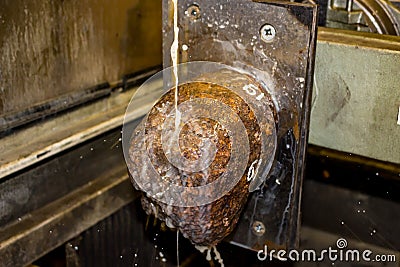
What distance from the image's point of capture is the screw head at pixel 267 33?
76 centimetres

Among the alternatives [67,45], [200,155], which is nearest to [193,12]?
[200,155]

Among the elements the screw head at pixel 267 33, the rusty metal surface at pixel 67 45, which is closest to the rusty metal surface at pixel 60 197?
the rusty metal surface at pixel 67 45

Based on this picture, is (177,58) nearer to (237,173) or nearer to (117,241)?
(237,173)

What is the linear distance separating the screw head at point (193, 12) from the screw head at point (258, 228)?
296 mm

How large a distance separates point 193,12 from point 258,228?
0.31 m

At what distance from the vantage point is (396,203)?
1318 millimetres

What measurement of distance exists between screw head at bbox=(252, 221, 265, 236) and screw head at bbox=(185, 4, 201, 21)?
296mm

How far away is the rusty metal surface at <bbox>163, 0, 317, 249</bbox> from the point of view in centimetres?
75

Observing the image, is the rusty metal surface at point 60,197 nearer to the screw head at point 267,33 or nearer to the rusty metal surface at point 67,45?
the rusty metal surface at point 67,45

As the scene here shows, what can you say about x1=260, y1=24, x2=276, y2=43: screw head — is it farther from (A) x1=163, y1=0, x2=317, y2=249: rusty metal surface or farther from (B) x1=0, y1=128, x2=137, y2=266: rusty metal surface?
(B) x1=0, y1=128, x2=137, y2=266: rusty metal surface

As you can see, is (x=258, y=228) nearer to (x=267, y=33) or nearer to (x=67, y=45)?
Answer: (x=267, y=33)

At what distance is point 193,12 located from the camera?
797mm

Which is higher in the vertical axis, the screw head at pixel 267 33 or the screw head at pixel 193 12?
the screw head at pixel 193 12

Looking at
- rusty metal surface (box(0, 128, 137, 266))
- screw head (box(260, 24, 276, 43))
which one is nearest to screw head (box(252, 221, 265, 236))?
screw head (box(260, 24, 276, 43))
